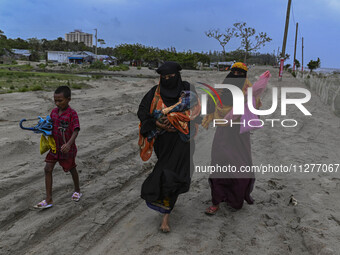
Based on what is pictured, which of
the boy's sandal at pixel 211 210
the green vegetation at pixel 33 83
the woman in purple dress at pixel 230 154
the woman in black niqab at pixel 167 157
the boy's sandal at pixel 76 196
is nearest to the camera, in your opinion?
the woman in black niqab at pixel 167 157

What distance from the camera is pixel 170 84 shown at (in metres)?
3.18

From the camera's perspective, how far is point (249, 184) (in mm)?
3574

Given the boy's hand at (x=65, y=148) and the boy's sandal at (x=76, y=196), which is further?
the boy's sandal at (x=76, y=196)

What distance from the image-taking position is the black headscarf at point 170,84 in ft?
10.2

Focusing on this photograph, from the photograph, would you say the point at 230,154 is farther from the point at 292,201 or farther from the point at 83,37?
the point at 83,37

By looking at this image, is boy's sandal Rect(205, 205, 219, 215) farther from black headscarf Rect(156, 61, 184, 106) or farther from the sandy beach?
black headscarf Rect(156, 61, 184, 106)

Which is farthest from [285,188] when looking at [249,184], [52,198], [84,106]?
[84,106]

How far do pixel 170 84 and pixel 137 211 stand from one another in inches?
61.8

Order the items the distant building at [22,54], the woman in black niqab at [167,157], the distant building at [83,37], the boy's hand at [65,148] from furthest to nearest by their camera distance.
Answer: the distant building at [83,37] → the distant building at [22,54] → the boy's hand at [65,148] → the woman in black niqab at [167,157]

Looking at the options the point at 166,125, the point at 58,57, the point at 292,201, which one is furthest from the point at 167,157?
the point at 58,57

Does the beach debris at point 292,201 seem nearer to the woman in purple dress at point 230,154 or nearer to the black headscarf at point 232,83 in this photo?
the woman in purple dress at point 230,154

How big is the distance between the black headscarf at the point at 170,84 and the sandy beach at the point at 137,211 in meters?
1.35

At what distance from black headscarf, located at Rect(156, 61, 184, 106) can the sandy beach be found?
1354 millimetres

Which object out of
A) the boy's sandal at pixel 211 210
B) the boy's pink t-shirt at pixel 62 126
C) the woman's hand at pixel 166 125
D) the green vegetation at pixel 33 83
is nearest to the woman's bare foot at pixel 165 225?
the boy's sandal at pixel 211 210
